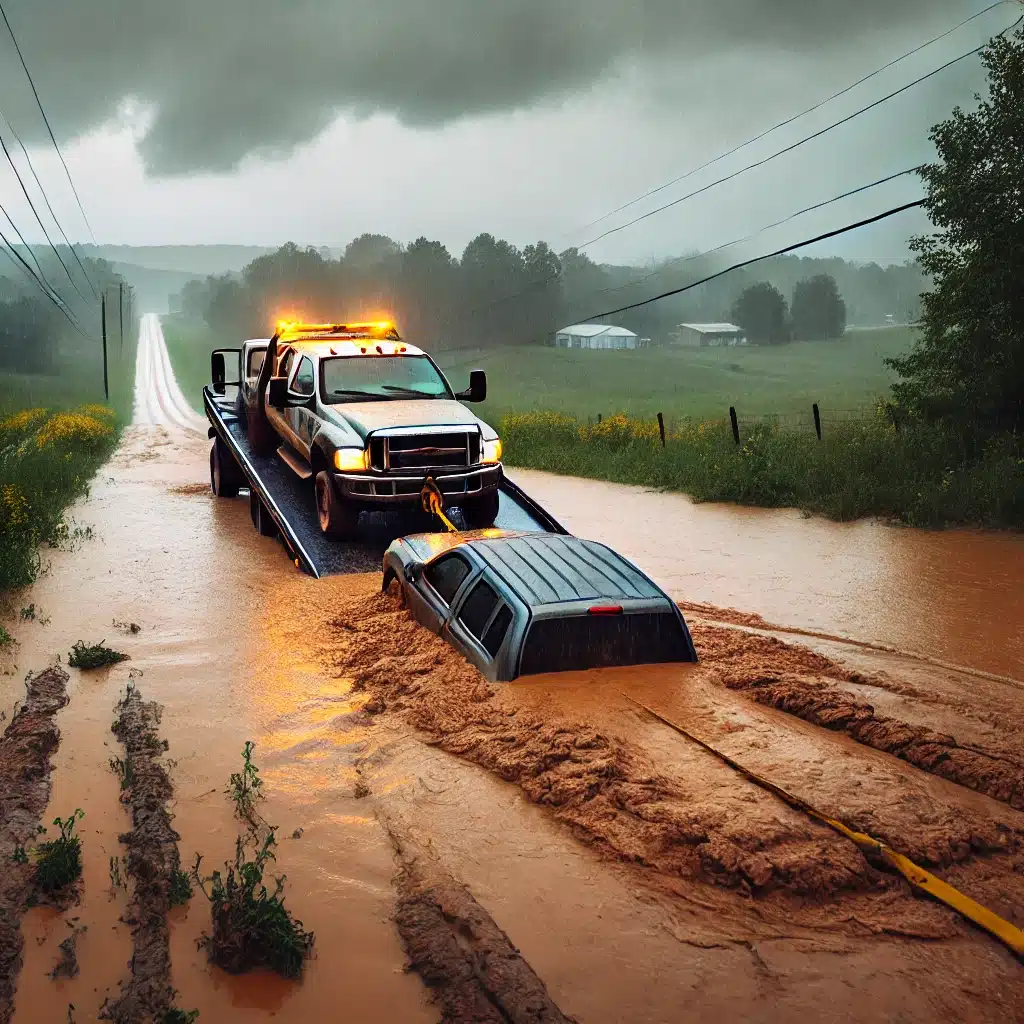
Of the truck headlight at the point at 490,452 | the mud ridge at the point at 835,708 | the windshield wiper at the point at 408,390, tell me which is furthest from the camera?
the windshield wiper at the point at 408,390

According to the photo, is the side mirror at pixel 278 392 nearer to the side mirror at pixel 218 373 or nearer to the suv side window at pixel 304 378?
the suv side window at pixel 304 378

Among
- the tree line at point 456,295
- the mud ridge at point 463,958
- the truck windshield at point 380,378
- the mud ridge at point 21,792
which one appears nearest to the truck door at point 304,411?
the truck windshield at point 380,378

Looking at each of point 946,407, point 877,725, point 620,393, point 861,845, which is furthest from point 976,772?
point 620,393

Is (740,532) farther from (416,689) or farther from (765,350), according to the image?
(765,350)

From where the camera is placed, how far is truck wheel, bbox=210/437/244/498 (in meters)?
17.9

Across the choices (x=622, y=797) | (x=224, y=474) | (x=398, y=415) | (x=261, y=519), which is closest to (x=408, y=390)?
(x=398, y=415)

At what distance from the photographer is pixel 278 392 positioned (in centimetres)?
1306

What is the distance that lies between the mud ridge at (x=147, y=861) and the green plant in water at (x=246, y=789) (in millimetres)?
412

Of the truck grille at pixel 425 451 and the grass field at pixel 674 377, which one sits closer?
the truck grille at pixel 425 451

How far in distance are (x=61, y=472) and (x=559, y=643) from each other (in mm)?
17037

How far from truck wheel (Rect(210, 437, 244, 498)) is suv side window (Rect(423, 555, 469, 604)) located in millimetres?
9849

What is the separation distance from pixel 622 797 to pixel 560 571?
2.08 meters

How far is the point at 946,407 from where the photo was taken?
19.3 metres

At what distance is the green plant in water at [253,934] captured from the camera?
488 centimetres
